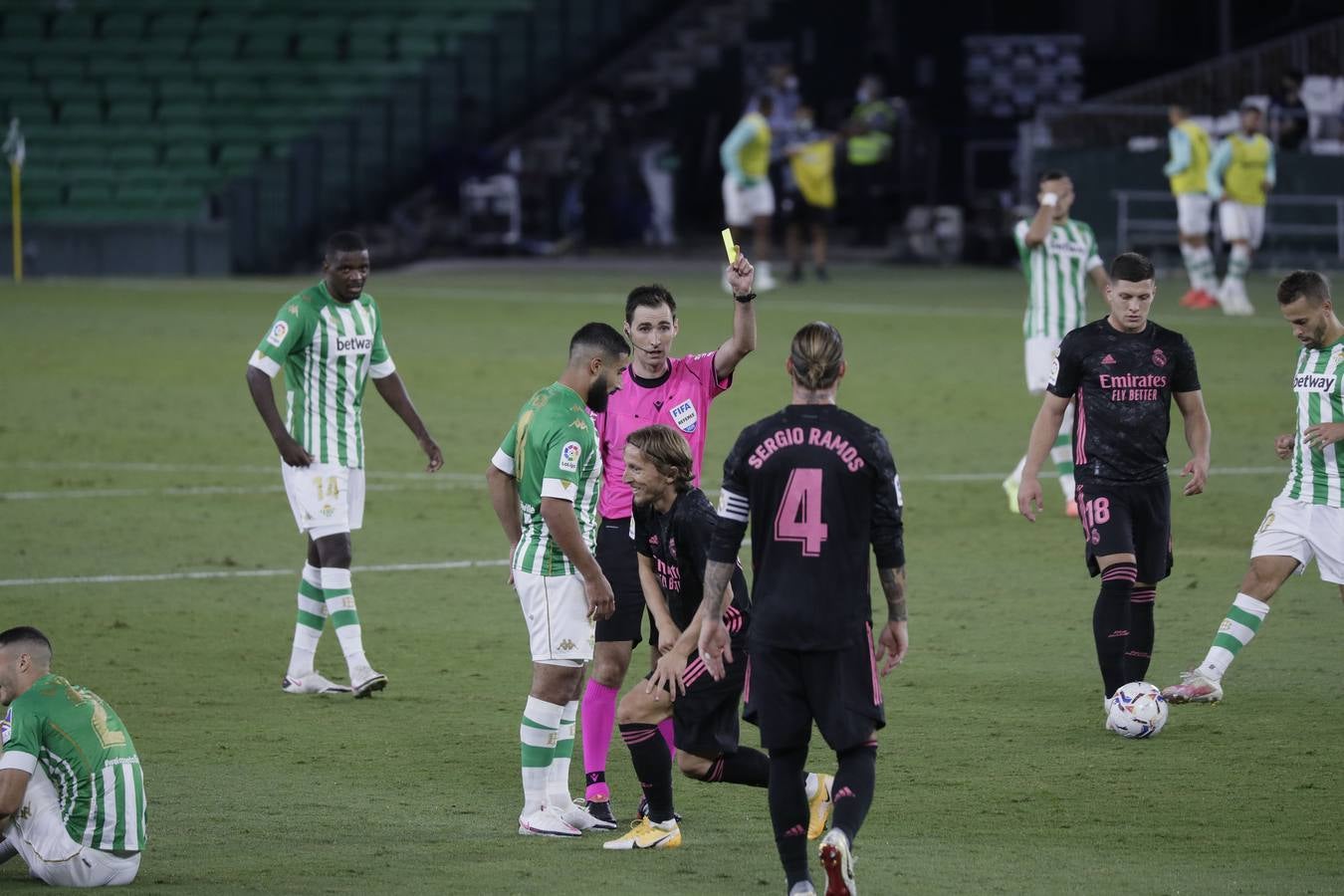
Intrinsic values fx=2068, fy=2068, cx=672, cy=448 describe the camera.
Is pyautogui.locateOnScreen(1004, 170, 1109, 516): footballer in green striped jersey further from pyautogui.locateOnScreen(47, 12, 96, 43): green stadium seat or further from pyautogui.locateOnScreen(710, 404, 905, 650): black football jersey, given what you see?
pyautogui.locateOnScreen(47, 12, 96, 43): green stadium seat

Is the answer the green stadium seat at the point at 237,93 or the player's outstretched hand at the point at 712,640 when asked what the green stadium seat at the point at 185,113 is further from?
the player's outstretched hand at the point at 712,640

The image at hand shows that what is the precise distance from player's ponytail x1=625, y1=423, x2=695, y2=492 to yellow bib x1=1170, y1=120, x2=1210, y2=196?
21.0 meters

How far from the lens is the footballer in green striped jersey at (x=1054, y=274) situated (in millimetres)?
14008

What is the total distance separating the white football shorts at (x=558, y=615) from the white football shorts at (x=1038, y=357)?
7577 mm

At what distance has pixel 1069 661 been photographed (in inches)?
409

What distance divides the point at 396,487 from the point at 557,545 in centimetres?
892

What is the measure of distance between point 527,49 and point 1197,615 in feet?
95.5

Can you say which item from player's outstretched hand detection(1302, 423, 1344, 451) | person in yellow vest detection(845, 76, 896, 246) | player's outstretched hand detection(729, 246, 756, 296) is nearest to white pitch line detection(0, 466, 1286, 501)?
player's outstretched hand detection(1302, 423, 1344, 451)

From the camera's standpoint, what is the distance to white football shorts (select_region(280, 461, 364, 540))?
9.95m

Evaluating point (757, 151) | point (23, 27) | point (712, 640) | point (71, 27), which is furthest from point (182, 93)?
point (712, 640)

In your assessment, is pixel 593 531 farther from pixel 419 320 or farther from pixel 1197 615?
pixel 419 320

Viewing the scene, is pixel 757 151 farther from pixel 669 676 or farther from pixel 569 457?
pixel 669 676

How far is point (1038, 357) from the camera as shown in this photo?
47.6 feet

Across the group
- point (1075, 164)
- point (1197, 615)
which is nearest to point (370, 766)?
point (1197, 615)
